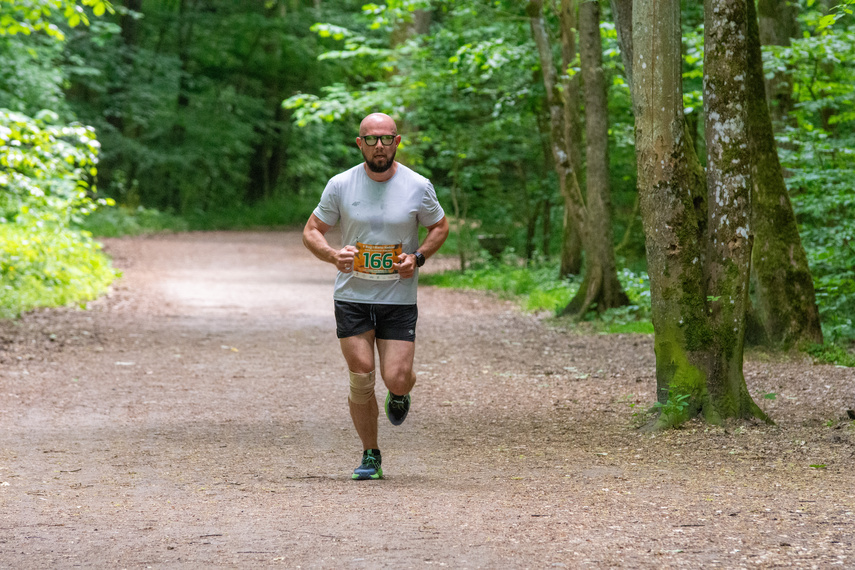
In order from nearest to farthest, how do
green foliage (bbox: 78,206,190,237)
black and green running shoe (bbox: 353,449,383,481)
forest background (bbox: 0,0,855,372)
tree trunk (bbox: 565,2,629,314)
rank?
black and green running shoe (bbox: 353,449,383,481)
forest background (bbox: 0,0,855,372)
tree trunk (bbox: 565,2,629,314)
green foliage (bbox: 78,206,190,237)

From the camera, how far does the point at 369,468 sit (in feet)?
18.9

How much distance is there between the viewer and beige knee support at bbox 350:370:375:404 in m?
5.69

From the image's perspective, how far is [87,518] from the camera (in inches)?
191

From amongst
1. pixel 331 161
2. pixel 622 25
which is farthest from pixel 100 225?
pixel 622 25

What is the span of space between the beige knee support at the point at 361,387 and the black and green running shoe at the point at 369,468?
333 millimetres

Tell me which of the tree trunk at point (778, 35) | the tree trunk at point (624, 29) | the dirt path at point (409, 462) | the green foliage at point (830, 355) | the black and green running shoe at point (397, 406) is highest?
the tree trunk at point (778, 35)

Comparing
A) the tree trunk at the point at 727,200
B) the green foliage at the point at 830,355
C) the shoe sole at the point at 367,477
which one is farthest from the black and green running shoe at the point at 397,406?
the green foliage at the point at 830,355

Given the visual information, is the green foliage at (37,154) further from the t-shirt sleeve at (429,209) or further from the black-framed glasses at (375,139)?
the t-shirt sleeve at (429,209)

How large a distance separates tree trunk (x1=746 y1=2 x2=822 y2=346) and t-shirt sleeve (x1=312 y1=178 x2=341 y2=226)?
18.0ft

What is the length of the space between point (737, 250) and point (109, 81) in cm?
3199

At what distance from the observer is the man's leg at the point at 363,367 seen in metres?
5.62

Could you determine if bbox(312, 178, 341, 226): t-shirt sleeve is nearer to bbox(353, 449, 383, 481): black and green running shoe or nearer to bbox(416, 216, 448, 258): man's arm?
bbox(416, 216, 448, 258): man's arm

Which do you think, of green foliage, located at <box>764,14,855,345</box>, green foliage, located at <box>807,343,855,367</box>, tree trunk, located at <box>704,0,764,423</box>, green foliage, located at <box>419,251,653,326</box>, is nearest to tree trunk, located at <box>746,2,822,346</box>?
green foliage, located at <box>807,343,855,367</box>

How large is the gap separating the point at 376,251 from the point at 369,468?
132 cm
